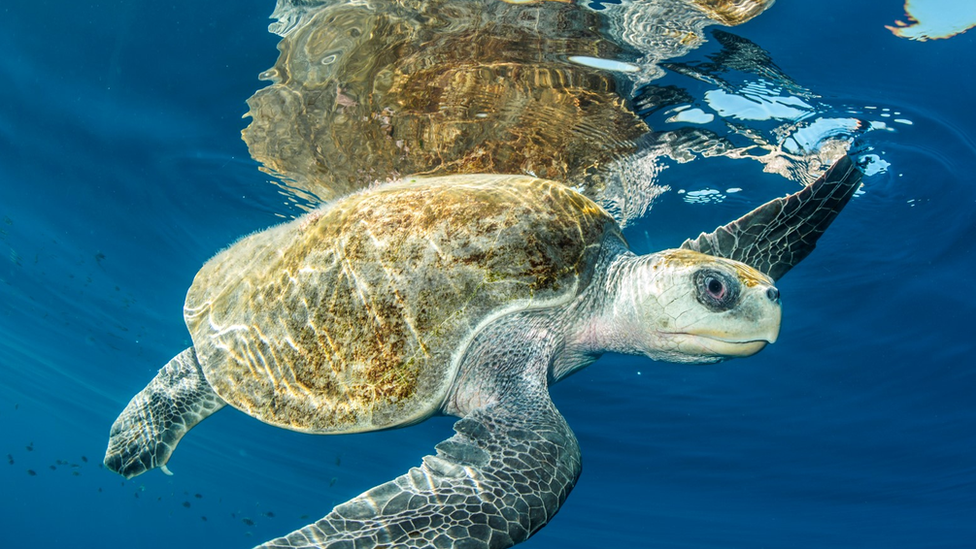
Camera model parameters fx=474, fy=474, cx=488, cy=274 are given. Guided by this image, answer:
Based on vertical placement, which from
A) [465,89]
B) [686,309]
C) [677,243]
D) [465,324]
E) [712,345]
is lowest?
[677,243]

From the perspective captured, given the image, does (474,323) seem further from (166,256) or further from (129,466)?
(166,256)

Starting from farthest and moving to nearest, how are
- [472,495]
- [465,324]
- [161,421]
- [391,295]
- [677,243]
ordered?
[677,243] → [161,421] → [391,295] → [465,324] → [472,495]

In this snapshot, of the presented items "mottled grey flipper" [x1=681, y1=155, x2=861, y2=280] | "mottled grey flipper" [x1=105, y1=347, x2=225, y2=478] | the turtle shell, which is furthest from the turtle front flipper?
"mottled grey flipper" [x1=105, y1=347, x2=225, y2=478]

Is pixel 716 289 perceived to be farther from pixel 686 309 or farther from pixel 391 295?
pixel 391 295

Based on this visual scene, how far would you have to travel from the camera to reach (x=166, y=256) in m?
13.5

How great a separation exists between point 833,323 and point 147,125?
1482 centimetres

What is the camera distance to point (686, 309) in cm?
347

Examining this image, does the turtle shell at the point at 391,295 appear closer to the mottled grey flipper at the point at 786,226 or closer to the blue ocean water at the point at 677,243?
the mottled grey flipper at the point at 786,226

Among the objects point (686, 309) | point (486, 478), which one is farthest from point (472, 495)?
point (686, 309)

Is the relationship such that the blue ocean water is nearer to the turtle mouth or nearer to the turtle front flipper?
the turtle mouth

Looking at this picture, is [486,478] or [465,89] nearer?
[486,478]

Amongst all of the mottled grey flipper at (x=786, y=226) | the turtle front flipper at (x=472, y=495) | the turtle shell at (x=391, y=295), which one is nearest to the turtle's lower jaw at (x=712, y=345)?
the turtle shell at (x=391, y=295)

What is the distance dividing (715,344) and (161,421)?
5.71 meters

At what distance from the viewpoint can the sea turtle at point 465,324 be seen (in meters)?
2.93
